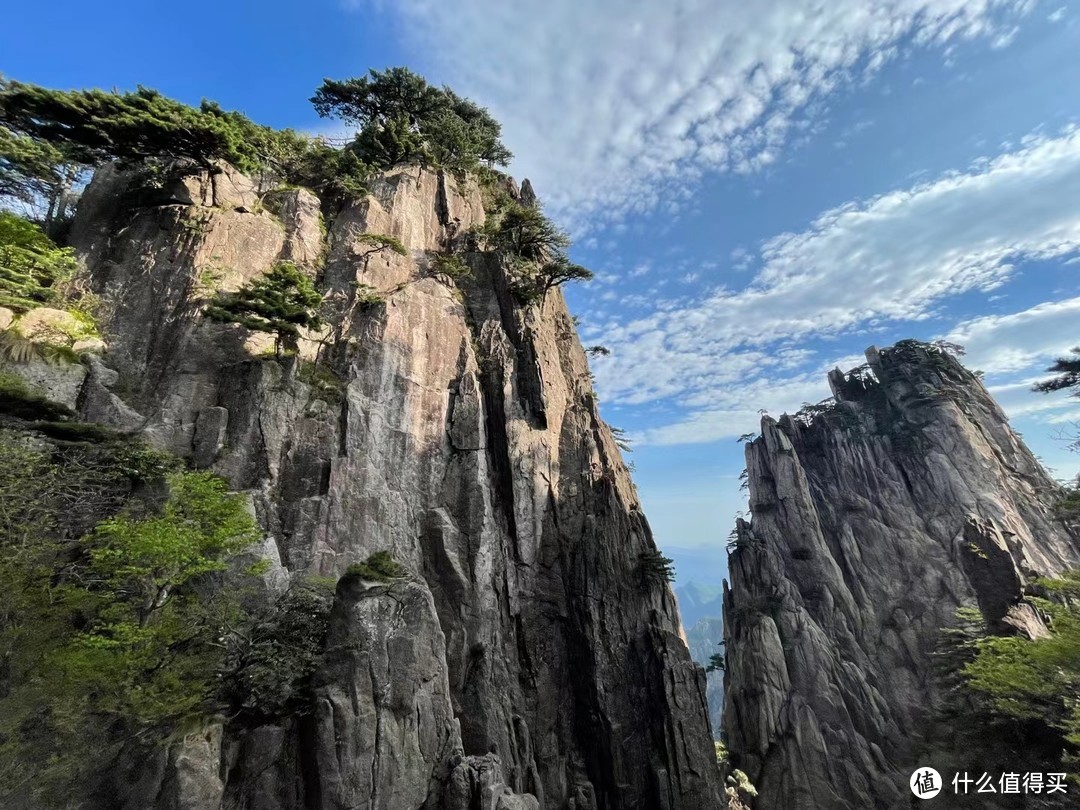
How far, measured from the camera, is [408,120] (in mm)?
35844

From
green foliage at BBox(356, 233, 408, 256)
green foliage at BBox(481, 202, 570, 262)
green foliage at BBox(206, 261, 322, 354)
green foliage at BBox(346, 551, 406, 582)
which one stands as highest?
green foliage at BBox(481, 202, 570, 262)

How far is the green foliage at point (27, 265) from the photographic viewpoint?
1681cm

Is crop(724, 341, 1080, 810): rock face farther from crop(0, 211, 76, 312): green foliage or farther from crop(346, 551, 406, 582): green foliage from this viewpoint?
crop(0, 211, 76, 312): green foliage

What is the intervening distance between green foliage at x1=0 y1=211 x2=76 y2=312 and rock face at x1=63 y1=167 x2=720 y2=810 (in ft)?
5.63

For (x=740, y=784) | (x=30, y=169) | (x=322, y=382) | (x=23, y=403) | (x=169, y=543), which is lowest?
(x=740, y=784)

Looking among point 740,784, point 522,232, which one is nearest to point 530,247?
point 522,232

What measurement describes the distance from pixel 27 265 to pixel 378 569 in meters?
18.7

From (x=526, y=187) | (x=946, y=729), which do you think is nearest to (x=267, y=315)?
(x=526, y=187)

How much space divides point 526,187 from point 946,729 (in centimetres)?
5258

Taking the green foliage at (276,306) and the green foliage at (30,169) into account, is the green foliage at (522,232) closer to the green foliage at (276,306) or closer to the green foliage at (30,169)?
the green foliage at (276,306)

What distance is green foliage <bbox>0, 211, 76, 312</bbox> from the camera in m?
16.8

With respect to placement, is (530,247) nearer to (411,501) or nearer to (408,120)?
(408,120)

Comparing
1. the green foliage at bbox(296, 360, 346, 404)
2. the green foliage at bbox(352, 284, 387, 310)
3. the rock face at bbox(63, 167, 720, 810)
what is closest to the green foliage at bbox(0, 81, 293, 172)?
the rock face at bbox(63, 167, 720, 810)

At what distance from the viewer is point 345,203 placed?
93.9 ft
